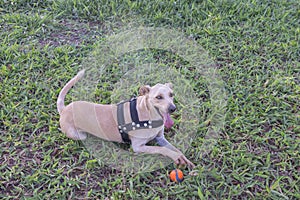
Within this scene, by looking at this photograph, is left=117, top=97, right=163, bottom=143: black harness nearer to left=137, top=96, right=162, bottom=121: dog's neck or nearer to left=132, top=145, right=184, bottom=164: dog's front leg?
left=137, top=96, right=162, bottom=121: dog's neck

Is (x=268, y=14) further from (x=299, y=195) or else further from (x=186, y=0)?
(x=299, y=195)

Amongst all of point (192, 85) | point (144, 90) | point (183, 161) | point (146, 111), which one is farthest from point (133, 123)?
point (192, 85)

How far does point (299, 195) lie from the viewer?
3275 mm

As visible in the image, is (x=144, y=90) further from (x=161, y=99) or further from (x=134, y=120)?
(x=134, y=120)

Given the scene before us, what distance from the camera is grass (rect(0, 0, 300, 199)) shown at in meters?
3.39

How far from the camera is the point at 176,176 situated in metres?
3.36

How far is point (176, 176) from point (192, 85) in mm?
1355

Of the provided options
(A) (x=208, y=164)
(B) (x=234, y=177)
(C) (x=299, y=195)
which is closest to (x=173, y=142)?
(A) (x=208, y=164)

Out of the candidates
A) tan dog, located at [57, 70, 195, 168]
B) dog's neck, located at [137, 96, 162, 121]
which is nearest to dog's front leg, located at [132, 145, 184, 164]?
tan dog, located at [57, 70, 195, 168]

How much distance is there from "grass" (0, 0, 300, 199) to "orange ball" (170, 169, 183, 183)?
59mm

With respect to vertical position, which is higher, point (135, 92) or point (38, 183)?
point (135, 92)

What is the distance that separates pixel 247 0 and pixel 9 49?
3.62 meters

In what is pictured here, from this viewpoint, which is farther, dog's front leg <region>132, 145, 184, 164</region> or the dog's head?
dog's front leg <region>132, 145, 184, 164</region>

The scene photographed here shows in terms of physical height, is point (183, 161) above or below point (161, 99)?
below
